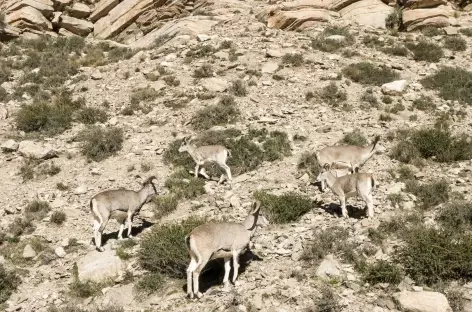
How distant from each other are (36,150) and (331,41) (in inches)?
623

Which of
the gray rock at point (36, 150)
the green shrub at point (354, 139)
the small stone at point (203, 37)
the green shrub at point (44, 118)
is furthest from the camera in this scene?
the small stone at point (203, 37)

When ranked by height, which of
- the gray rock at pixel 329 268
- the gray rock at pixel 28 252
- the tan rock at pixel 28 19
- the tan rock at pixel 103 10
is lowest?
the gray rock at pixel 28 252

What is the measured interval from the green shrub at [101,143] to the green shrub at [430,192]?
977 cm

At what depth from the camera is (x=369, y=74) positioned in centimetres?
2214

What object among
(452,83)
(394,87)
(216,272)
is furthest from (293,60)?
(216,272)

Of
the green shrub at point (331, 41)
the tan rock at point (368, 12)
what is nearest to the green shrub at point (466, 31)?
the tan rock at point (368, 12)

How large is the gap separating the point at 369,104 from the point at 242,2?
17.6 m

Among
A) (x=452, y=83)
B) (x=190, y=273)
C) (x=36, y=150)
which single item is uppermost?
(x=190, y=273)

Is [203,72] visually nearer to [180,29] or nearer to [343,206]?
[180,29]

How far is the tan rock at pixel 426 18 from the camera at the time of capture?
28.8m

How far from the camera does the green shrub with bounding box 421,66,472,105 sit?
20312 mm

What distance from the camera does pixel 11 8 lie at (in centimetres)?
3447

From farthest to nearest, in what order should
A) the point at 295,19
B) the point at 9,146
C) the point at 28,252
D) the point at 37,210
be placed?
the point at 295,19
the point at 9,146
the point at 37,210
the point at 28,252

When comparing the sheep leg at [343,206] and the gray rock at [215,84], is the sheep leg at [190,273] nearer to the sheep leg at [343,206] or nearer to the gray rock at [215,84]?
the sheep leg at [343,206]
